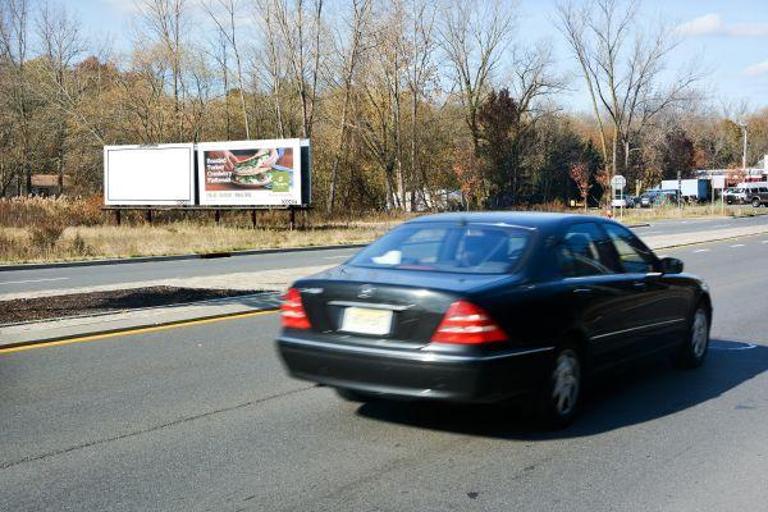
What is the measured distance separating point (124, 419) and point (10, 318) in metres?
5.34

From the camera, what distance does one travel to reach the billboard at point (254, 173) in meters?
34.9

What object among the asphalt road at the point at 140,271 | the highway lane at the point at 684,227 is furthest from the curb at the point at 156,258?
the highway lane at the point at 684,227

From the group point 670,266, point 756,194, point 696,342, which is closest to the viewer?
point 670,266

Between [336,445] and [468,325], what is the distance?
3.95ft

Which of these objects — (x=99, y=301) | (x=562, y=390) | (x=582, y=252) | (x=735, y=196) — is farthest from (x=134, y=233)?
(x=735, y=196)

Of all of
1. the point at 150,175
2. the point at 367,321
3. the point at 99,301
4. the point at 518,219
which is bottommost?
the point at 99,301

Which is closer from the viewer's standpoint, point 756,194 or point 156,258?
point 156,258

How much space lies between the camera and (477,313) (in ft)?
17.1

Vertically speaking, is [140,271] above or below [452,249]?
below

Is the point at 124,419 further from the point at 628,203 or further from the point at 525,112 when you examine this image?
the point at 628,203

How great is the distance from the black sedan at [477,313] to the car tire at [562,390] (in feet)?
0.03

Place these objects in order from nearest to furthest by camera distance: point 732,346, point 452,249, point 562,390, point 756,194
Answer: point 562,390
point 452,249
point 732,346
point 756,194

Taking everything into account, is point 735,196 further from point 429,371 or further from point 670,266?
point 429,371

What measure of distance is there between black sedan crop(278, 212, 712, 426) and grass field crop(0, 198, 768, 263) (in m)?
17.9
